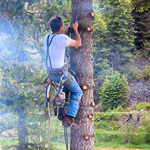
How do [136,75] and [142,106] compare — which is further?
[136,75]

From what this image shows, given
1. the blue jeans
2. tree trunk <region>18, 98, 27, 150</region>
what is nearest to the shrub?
tree trunk <region>18, 98, 27, 150</region>

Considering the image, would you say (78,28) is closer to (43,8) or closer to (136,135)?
(43,8)

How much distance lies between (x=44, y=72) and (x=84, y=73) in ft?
8.74

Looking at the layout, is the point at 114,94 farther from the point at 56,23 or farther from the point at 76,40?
the point at 56,23

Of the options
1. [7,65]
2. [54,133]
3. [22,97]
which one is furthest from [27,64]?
[54,133]

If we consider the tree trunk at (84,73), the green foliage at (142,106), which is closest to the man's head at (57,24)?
the tree trunk at (84,73)

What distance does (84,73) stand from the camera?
393 centimetres

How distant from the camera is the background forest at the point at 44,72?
20.1 feet

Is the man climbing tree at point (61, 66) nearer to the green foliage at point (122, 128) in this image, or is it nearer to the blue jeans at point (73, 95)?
the blue jeans at point (73, 95)

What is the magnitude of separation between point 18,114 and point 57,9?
309 cm

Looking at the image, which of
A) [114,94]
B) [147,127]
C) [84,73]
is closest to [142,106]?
[114,94]

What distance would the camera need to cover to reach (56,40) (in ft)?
11.8

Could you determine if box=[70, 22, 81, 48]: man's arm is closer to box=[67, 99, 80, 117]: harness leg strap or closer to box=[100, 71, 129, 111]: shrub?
box=[67, 99, 80, 117]: harness leg strap

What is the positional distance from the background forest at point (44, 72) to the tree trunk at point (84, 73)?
5.84ft
